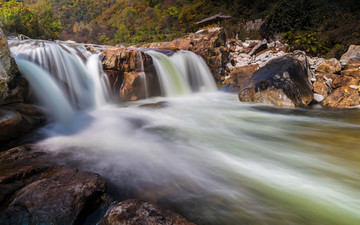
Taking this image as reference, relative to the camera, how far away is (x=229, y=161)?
124 inches

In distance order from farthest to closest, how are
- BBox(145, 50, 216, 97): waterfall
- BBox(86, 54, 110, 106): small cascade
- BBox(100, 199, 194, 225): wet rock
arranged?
BBox(145, 50, 216, 97): waterfall
BBox(86, 54, 110, 106): small cascade
BBox(100, 199, 194, 225): wet rock

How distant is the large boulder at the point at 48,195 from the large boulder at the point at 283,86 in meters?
6.54

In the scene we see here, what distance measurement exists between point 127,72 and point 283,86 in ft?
20.2

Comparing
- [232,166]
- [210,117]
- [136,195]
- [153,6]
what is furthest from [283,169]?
[153,6]

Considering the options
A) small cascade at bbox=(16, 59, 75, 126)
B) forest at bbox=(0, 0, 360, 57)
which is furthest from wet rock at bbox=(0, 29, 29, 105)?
forest at bbox=(0, 0, 360, 57)

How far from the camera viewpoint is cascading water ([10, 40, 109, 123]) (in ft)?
16.4

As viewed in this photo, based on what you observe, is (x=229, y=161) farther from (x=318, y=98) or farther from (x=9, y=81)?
(x=318, y=98)

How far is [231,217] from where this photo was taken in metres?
1.85

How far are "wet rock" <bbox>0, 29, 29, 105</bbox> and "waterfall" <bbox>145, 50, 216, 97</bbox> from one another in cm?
535

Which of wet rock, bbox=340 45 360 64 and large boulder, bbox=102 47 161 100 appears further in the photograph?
wet rock, bbox=340 45 360 64

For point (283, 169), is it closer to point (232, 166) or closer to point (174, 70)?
point (232, 166)

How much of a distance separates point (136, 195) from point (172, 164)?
0.92m

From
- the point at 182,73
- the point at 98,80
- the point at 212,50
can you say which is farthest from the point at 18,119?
the point at 212,50

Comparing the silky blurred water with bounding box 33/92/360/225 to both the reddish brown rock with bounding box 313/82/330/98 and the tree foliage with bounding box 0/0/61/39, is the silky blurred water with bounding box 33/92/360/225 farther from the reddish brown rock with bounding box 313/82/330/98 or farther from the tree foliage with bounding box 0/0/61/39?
the tree foliage with bounding box 0/0/61/39
